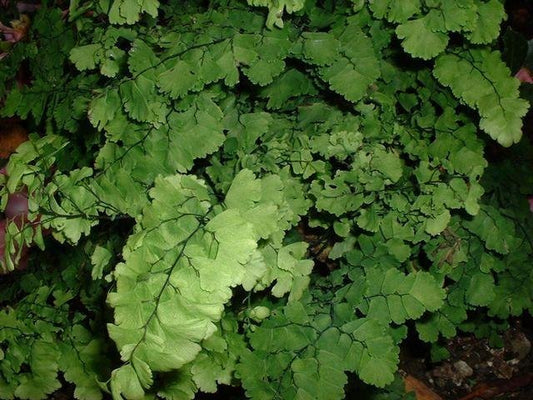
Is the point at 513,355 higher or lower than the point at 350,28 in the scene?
lower

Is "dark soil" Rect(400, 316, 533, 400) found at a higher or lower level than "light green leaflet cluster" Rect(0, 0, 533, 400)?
lower

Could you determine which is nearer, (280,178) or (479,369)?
(280,178)

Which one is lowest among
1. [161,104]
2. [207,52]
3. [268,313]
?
[268,313]

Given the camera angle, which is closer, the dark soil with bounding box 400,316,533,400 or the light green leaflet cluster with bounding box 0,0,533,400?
the light green leaflet cluster with bounding box 0,0,533,400

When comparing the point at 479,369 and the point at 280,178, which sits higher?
the point at 280,178

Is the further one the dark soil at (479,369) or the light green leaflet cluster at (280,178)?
the dark soil at (479,369)

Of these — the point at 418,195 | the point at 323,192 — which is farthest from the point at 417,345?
the point at 323,192

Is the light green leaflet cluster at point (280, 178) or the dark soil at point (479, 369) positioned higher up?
the light green leaflet cluster at point (280, 178)

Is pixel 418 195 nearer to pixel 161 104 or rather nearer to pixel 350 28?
pixel 350 28
